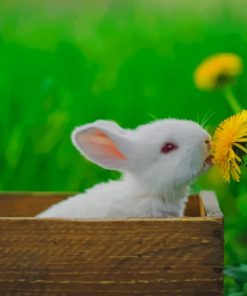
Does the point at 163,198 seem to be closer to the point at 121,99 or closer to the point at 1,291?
the point at 1,291

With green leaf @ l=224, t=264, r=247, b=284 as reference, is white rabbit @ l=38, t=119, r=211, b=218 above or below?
above

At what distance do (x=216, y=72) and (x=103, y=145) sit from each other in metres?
0.76

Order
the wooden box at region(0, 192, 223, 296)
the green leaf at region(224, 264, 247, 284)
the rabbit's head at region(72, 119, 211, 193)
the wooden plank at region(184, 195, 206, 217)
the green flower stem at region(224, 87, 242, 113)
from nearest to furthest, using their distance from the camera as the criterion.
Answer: the wooden box at region(0, 192, 223, 296) → the rabbit's head at region(72, 119, 211, 193) → the green leaf at region(224, 264, 247, 284) → the wooden plank at region(184, 195, 206, 217) → the green flower stem at region(224, 87, 242, 113)

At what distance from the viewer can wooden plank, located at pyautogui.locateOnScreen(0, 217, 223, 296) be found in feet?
4.12

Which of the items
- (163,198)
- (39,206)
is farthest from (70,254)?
(39,206)

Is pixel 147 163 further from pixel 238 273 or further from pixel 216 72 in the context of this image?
pixel 216 72

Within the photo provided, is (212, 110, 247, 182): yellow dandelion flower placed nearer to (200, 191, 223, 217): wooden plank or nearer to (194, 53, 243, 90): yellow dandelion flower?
(200, 191, 223, 217): wooden plank

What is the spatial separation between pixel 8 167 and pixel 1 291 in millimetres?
933

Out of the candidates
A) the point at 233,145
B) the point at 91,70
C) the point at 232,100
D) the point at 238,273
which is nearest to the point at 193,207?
the point at 238,273

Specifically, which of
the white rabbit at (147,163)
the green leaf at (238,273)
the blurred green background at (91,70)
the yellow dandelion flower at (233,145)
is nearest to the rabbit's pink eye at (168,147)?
the white rabbit at (147,163)

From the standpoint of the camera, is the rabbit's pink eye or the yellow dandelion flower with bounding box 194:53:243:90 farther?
the yellow dandelion flower with bounding box 194:53:243:90

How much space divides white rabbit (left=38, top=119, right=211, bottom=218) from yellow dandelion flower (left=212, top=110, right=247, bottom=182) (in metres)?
0.07

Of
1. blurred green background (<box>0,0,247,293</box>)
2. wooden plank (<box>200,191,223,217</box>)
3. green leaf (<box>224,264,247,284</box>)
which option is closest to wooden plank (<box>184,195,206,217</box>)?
wooden plank (<box>200,191,223,217</box>)

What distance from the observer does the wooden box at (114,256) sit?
49.5 inches
